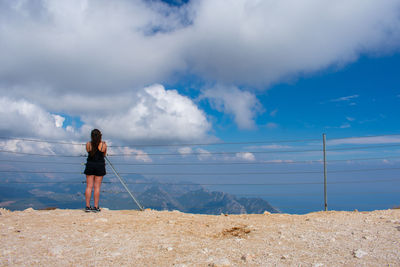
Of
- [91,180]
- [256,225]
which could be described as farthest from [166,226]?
[91,180]

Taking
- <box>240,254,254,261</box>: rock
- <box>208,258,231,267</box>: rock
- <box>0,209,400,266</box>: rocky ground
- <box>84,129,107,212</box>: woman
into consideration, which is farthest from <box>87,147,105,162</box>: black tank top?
<box>240,254,254,261</box>: rock

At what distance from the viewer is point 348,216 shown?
5387 millimetres

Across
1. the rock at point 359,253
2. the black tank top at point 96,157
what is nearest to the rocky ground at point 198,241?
the rock at point 359,253

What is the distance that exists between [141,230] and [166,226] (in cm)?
52

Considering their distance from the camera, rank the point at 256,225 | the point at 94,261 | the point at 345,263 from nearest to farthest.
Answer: the point at 345,263 < the point at 94,261 < the point at 256,225

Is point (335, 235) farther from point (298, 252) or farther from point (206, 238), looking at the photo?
point (206, 238)

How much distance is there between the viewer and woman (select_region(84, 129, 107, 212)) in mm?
6477

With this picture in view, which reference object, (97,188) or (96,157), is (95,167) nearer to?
(96,157)

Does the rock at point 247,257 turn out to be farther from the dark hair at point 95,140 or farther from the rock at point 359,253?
the dark hair at point 95,140

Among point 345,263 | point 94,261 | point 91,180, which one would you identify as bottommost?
point 94,261

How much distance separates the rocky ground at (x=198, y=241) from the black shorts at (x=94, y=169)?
1.25m

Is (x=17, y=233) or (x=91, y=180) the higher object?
(x=91, y=180)

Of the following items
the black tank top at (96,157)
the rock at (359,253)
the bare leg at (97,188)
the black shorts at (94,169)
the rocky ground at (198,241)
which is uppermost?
the black tank top at (96,157)

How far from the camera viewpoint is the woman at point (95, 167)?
648 cm
